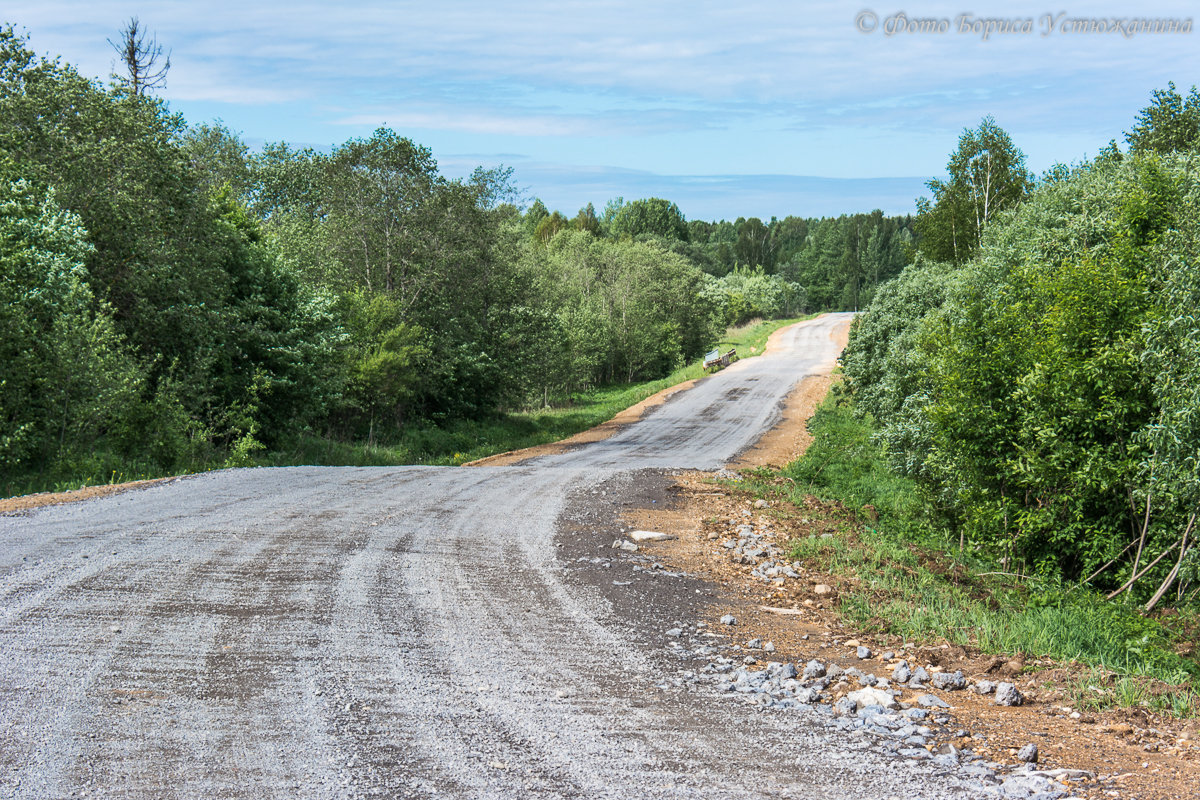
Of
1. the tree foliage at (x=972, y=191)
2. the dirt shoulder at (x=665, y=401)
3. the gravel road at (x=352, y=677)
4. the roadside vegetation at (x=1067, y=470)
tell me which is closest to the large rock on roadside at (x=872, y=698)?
the gravel road at (x=352, y=677)

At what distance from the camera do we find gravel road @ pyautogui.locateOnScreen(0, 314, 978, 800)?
14.9ft

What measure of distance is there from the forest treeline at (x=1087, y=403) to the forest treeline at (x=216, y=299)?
14956 millimetres

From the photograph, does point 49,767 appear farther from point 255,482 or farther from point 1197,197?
point 1197,197

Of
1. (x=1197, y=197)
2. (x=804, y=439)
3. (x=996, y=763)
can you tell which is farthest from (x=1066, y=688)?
(x=804, y=439)

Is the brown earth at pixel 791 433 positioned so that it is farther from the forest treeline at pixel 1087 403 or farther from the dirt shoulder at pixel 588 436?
the forest treeline at pixel 1087 403

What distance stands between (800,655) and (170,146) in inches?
770

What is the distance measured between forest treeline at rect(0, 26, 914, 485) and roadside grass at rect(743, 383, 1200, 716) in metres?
12.6

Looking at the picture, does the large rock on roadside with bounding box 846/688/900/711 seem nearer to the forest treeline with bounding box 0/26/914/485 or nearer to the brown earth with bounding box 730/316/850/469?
the forest treeline with bounding box 0/26/914/485

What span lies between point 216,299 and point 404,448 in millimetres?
7485

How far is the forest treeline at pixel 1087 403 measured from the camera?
10.1 m

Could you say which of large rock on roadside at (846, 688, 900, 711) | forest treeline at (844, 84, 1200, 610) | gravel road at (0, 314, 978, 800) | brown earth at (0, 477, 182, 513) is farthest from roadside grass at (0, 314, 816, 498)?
forest treeline at (844, 84, 1200, 610)

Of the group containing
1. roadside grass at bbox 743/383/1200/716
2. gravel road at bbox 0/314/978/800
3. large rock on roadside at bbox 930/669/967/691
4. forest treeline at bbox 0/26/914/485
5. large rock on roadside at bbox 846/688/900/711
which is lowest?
roadside grass at bbox 743/383/1200/716

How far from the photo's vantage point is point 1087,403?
37.7 feet

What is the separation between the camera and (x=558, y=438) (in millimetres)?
→ 29656
